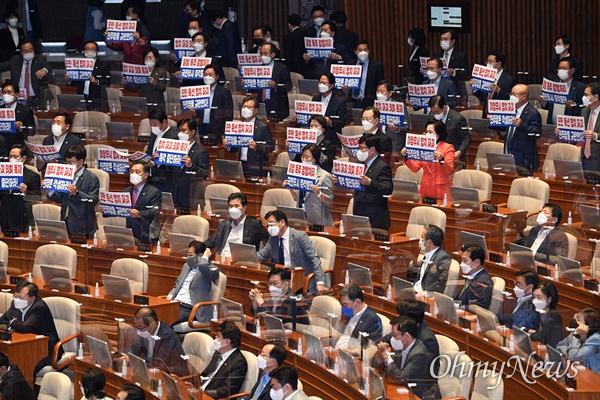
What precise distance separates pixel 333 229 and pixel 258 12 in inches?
292

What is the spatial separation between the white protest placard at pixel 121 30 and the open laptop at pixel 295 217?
4683 mm

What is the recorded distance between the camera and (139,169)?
1254cm

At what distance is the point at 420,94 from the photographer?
48.1 feet

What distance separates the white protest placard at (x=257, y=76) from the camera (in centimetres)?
1501

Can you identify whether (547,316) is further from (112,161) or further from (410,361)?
(112,161)

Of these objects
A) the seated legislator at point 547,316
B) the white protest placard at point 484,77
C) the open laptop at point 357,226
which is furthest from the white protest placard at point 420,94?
the seated legislator at point 547,316

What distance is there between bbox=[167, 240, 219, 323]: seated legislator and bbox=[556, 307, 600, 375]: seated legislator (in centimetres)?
334

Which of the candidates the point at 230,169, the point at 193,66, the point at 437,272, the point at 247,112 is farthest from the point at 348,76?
the point at 437,272

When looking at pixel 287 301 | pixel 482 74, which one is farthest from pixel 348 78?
pixel 287 301

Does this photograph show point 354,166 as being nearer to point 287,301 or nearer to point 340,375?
point 287,301

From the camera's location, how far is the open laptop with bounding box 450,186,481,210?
473 inches

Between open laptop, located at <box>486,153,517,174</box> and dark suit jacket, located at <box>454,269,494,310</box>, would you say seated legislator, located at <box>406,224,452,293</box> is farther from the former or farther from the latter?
open laptop, located at <box>486,153,517,174</box>

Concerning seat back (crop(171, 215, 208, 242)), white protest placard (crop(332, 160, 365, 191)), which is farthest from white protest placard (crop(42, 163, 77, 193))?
white protest placard (crop(332, 160, 365, 191))

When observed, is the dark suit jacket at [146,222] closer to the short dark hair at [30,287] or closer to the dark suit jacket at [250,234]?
the dark suit jacket at [250,234]
